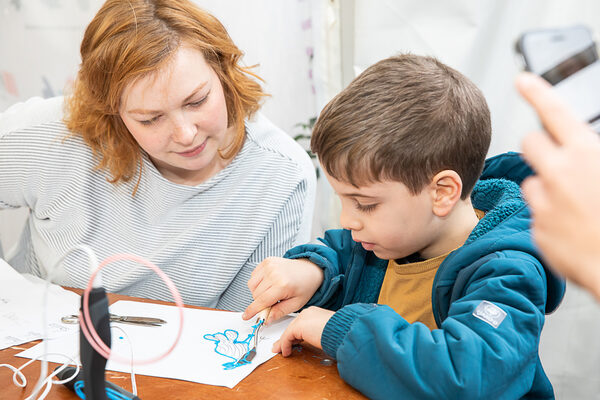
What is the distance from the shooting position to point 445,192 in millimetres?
896

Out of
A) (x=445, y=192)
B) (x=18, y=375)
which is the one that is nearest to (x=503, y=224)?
(x=445, y=192)

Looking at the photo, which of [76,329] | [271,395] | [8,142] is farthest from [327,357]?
[8,142]

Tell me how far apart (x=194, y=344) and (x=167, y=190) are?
505mm

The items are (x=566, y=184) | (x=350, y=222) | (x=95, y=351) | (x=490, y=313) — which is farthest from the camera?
(x=350, y=222)

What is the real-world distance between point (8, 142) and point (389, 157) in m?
0.90

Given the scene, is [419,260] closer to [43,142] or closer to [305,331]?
[305,331]

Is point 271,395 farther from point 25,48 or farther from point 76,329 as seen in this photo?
point 25,48

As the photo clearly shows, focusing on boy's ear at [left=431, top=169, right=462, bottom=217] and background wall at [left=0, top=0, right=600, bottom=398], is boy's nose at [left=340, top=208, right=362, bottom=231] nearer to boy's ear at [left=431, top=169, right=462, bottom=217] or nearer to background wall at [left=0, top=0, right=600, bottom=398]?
boy's ear at [left=431, top=169, right=462, bottom=217]

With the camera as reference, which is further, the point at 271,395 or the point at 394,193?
the point at 394,193

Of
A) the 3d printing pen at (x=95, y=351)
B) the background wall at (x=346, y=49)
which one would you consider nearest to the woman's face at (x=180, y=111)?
the 3d printing pen at (x=95, y=351)

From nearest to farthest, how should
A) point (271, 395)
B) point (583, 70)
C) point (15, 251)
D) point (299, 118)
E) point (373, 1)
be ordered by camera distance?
1. point (271, 395)
2. point (583, 70)
3. point (15, 251)
4. point (373, 1)
5. point (299, 118)

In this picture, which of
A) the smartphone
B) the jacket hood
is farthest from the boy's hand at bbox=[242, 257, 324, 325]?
the smartphone

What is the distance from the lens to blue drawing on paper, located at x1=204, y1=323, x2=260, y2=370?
0.80 meters

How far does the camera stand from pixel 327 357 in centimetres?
81
